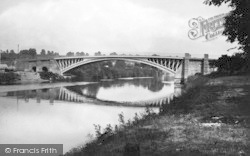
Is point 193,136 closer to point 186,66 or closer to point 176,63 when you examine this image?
point 186,66

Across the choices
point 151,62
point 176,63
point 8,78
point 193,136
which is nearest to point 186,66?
point 176,63

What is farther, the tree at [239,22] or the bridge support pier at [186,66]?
the bridge support pier at [186,66]

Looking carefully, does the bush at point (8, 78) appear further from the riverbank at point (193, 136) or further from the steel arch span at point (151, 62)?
the riverbank at point (193, 136)

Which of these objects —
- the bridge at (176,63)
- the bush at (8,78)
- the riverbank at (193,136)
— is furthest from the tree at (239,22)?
the bush at (8,78)

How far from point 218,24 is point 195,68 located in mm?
36897

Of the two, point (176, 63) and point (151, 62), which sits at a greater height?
point (151, 62)

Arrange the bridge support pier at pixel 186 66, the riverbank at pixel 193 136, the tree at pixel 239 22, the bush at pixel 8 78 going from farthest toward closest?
1. the bridge support pier at pixel 186 66
2. the bush at pixel 8 78
3. the tree at pixel 239 22
4. the riverbank at pixel 193 136

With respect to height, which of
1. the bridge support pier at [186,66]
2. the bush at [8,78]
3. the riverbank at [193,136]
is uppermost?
the bridge support pier at [186,66]

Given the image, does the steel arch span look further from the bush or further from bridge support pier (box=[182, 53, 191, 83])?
the bush

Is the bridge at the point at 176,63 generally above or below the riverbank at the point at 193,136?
above

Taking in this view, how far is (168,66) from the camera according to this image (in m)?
62.9

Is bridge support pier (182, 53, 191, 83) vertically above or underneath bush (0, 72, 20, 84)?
above

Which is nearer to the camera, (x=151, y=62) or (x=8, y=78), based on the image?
(x=8, y=78)

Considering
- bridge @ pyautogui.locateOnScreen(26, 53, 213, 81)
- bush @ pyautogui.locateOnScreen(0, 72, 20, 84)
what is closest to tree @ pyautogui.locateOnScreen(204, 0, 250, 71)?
bridge @ pyautogui.locateOnScreen(26, 53, 213, 81)
